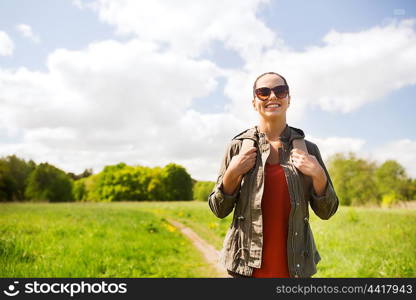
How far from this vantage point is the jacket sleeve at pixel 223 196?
2703mm

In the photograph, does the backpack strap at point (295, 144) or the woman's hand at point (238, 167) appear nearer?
the woman's hand at point (238, 167)

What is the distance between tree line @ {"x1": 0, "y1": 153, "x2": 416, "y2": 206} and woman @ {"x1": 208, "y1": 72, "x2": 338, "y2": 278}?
29.9 metres

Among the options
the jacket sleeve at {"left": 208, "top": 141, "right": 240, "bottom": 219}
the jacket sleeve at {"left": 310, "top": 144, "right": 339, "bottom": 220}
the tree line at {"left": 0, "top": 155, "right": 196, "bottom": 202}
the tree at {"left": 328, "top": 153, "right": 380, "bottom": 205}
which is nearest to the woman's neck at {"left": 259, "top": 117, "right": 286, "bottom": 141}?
the jacket sleeve at {"left": 208, "top": 141, "right": 240, "bottom": 219}

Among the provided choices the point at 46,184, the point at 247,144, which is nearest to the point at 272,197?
the point at 247,144

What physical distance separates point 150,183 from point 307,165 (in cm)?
7553

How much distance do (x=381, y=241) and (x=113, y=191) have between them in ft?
246

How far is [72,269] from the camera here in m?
7.30

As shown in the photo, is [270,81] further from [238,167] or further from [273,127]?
[238,167]

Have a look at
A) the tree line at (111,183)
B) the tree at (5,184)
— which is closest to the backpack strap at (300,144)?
the tree at (5,184)

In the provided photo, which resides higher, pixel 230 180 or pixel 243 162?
pixel 243 162

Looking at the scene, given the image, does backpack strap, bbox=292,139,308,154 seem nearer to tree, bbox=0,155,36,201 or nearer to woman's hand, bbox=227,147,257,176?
woman's hand, bbox=227,147,257,176

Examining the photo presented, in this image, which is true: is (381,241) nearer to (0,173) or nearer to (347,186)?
(0,173)

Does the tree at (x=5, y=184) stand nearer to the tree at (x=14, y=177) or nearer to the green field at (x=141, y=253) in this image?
the tree at (x=14, y=177)

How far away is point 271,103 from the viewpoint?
9.18 ft
